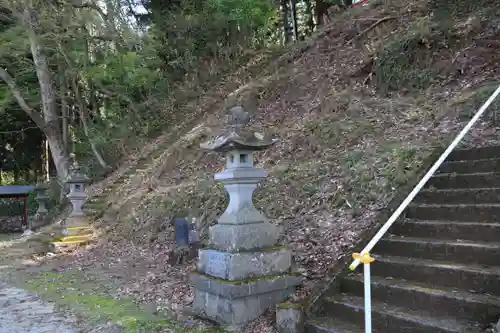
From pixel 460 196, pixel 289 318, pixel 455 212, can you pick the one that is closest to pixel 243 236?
pixel 289 318

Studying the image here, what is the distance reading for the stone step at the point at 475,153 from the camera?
5334 mm

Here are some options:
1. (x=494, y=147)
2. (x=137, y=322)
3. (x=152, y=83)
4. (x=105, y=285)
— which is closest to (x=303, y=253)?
(x=137, y=322)

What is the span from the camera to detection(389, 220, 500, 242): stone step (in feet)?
13.3

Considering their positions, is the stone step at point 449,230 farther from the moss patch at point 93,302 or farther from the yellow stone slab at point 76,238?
the yellow stone slab at point 76,238

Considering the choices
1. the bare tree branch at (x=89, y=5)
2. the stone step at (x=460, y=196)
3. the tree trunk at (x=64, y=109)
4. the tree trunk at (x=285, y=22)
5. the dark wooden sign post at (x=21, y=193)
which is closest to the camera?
the stone step at (x=460, y=196)

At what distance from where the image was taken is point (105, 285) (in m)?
7.20

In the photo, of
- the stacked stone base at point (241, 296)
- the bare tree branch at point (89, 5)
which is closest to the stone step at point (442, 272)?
the stacked stone base at point (241, 296)

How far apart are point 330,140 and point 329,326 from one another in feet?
18.2

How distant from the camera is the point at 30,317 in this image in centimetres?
566

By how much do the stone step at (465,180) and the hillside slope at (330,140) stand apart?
930 millimetres

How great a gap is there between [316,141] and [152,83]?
1165 centimetres

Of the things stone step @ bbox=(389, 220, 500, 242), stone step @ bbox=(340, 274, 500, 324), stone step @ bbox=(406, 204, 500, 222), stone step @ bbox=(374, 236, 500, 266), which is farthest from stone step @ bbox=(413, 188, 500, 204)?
stone step @ bbox=(340, 274, 500, 324)

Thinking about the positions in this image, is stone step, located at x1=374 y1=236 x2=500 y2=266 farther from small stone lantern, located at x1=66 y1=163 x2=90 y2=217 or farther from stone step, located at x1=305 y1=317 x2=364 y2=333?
small stone lantern, located at x1=66 y1=163 x2=90 y2=217

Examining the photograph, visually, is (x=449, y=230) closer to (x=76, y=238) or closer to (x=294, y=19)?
(x=76, y=238)
